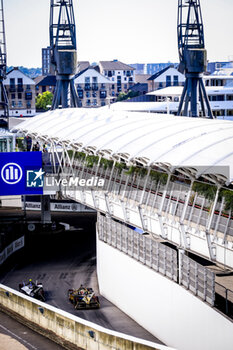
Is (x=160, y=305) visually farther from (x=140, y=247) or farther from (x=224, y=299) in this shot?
(x=224, y=299)

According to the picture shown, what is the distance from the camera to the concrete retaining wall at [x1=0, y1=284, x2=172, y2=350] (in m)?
26.8

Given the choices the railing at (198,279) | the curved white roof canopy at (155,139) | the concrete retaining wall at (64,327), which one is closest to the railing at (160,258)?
the railing at (198,279)

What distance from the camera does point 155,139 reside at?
3853 cm

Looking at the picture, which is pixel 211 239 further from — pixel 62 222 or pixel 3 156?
pixel 62 222

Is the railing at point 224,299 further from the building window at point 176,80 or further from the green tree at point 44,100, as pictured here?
the green tree at point 44,100

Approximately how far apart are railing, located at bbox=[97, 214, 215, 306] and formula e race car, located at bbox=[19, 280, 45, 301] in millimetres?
4183

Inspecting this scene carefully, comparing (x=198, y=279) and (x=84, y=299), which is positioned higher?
(x=198, y=279)

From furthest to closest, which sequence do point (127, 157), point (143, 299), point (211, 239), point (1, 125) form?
1. point (1, 125)
2. point (127, 157)
3. point (143, 299)
4. point (211, 239)

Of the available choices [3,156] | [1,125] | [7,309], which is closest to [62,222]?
[3,156]

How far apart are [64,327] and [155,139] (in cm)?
1190

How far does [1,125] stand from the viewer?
236ft

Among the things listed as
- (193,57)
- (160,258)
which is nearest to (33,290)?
(160,258)

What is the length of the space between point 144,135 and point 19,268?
38.6 feet

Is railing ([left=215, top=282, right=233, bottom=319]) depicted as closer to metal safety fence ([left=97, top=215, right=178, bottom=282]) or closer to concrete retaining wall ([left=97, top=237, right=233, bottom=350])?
concrete retaining wall ([left=97, top=237, right=233, bottom=350])
